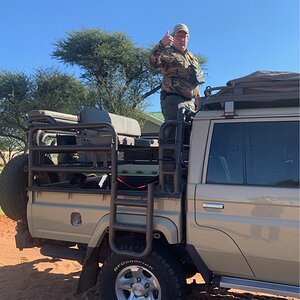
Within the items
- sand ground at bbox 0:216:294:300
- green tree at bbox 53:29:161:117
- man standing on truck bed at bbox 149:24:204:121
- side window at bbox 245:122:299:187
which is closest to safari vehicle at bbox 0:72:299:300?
side window at bbox 245:122:299:187

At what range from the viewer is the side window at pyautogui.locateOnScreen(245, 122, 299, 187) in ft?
11.3

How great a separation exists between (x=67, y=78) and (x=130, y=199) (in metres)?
24.7

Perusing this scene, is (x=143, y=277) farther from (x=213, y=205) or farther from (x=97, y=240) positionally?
(x=213, y=205)

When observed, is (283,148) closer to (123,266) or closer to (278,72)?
(278,72)

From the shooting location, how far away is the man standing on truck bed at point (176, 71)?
5.24 m

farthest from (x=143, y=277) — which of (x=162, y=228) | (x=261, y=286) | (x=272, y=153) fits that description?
(x=272, y=153)

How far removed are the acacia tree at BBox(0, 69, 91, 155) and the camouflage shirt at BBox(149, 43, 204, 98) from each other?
21.5 meters

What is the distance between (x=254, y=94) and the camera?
3.62m

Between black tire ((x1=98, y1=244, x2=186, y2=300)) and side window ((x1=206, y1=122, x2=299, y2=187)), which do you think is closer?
side window ((x1=206, y1=122, x2=299, y2=187))

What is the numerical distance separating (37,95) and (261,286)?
83.5ft

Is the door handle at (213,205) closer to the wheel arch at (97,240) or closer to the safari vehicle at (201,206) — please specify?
the safari vehicle at (201,206)

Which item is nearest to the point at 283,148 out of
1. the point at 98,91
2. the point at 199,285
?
the point at 199,285

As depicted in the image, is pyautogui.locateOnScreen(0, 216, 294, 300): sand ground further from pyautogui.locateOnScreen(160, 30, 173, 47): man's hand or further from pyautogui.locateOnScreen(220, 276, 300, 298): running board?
pyautogui.locateOnScreen(160, 30, 173, 47): man's hand

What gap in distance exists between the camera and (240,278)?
3699 millimetres
